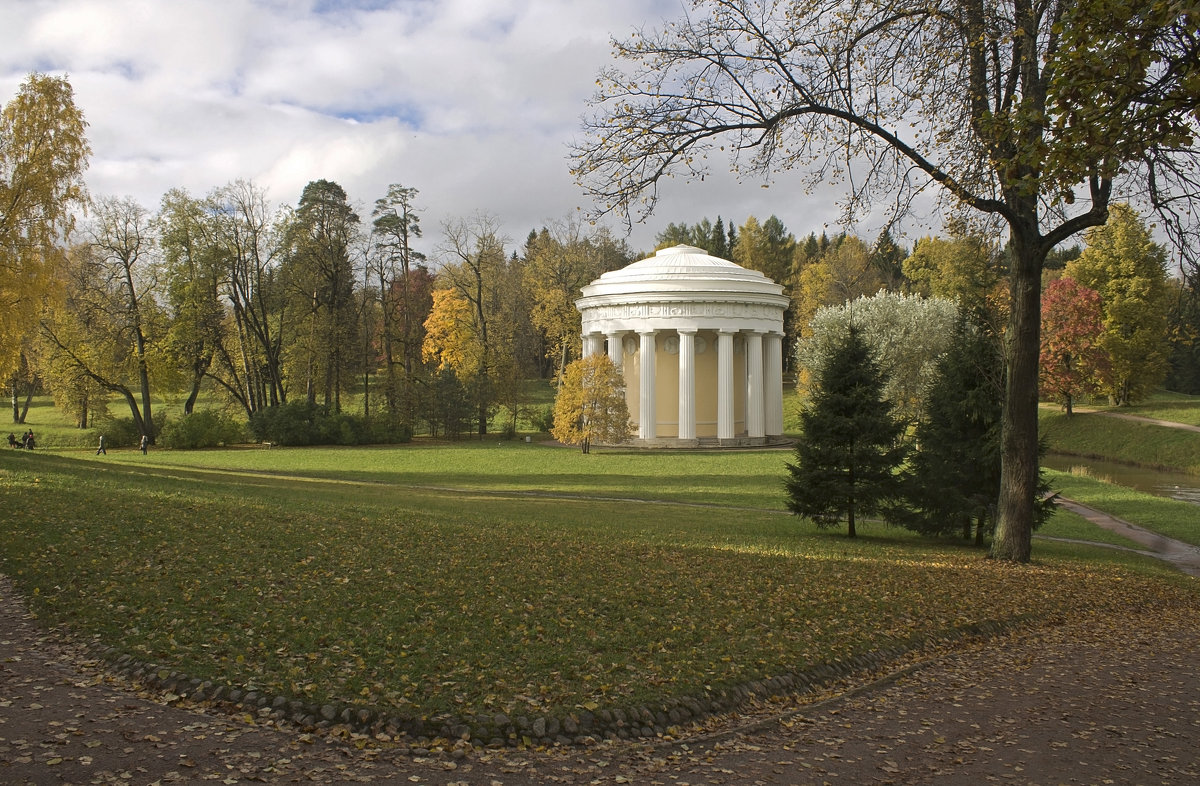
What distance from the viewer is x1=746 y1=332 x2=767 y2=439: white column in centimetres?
5125

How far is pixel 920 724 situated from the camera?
752 cm

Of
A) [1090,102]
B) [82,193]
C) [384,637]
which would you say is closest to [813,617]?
[384,637]

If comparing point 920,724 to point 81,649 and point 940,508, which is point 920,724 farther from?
point 940,508

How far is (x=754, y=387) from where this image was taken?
51469mm

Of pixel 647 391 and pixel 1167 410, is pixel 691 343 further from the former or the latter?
pixel 1167 410

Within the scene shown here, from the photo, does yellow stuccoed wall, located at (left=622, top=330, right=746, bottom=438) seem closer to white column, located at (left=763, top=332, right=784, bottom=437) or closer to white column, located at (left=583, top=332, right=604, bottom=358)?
white column, located at (left=583, top=332, right=604, bottom=358)

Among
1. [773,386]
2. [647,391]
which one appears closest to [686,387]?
[647,391]

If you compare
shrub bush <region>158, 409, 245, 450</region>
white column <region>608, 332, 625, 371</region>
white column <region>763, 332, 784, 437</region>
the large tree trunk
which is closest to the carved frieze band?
white column <region>608, 332, 625, 371</region>

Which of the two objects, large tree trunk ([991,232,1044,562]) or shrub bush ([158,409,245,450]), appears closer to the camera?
large tree trunk ([991,232,1044,562])

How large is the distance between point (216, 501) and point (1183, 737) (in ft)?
48.9

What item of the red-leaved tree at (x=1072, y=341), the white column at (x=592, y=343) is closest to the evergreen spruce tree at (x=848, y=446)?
the white column at (x=592, y=343)

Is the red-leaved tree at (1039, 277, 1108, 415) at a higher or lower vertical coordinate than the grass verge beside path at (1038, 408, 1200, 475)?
higher

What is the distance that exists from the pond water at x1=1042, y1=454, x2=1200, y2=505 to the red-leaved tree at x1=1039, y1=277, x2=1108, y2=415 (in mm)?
6486

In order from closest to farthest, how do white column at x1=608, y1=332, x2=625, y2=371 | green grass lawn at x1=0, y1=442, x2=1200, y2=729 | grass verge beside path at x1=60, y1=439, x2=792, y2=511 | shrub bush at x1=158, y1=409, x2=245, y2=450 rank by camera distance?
green grass lawn at x1=0, y1=442, x2=1200, y2=729 → grass verge beside path at x1=60, y1=439, x2=792, y2=511 → shrub bush at x1=158, y1=409, x2=245, y2=450 → white column at x1=608, y1=332, x2=625, y2=371
